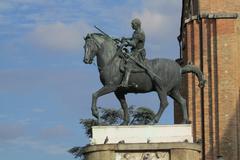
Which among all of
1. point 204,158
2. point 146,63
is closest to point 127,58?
point 146,63

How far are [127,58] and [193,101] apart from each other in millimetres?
12518

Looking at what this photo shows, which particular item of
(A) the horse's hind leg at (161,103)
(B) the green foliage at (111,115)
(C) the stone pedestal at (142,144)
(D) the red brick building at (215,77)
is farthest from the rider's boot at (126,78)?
(B) the green foliage at (111,115)

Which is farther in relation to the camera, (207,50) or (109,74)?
(207,50)

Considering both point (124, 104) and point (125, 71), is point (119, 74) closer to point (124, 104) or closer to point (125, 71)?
point (125, 71)

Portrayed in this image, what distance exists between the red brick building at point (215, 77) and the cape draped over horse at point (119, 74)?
11245 mm

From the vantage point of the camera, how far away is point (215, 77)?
3556 cm

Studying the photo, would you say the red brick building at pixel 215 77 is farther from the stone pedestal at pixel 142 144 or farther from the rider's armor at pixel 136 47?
the stone pedestal at pixel 142 144

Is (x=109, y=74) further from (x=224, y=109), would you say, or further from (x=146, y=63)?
(x=224, y=109)

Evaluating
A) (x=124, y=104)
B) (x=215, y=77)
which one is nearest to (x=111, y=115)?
(x=215, y=77)

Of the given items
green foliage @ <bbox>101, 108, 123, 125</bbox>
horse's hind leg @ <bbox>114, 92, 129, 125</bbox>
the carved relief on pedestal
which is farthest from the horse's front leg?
green foliage @ <bbox>101, 108, 123, 125</bbox>

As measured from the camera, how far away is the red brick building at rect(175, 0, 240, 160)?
34906 mm

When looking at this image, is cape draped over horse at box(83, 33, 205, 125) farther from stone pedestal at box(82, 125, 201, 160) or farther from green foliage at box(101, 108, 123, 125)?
green foliage at box(101, 108, 123, 125)

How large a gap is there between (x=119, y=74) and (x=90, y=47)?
111cm

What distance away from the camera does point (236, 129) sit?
35.0 m
